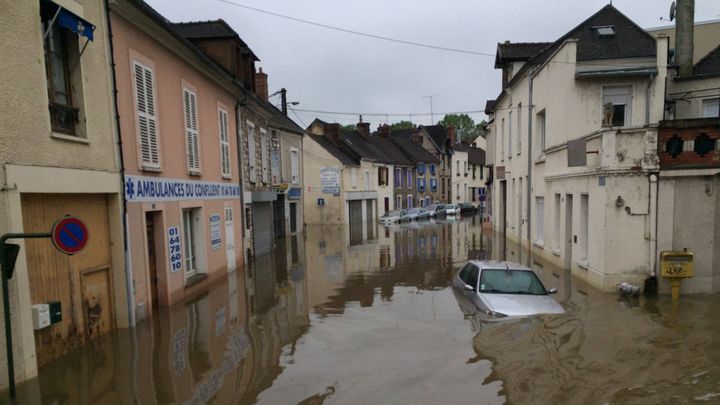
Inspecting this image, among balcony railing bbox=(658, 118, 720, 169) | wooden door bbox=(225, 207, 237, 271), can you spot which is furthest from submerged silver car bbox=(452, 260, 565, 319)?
wooden door bbox=(225, 207, 237, 271)

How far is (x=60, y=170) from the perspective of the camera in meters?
6.64

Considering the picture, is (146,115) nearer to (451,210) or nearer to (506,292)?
(506,292)

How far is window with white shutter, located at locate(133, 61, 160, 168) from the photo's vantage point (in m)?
9.31

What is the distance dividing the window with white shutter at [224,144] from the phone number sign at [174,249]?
3956 millimetres

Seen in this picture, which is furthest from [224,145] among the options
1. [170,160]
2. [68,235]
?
[68,235]

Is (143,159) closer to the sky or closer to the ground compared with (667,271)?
closer to the sky

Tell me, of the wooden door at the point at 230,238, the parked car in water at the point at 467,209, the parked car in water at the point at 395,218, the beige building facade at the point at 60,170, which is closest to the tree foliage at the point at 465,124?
the parked car in water at the point at 467,209

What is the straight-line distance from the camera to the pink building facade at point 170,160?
891 cm

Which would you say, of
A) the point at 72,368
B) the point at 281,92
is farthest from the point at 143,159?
the point at 281,92

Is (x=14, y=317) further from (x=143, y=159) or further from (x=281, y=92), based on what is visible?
(x=281, y=92)

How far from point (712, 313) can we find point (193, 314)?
410 inches

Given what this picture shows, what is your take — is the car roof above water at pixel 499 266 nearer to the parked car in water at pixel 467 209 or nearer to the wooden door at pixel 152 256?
the wooden door at pixel 152 256

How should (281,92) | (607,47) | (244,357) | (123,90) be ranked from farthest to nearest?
(281,92)
(607,47)
(123,90)
(244,357)

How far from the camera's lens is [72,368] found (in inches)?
263
